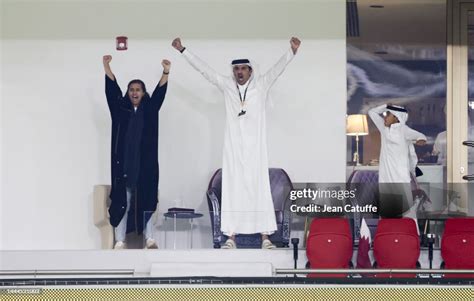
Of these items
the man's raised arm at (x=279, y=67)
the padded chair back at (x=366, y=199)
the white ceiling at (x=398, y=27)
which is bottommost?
the padded chair back at (x=366, y=199)

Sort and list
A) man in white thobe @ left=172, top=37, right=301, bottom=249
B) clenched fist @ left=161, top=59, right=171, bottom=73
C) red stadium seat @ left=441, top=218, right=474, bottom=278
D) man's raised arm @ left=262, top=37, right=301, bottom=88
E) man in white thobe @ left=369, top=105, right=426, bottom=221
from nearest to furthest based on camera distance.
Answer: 1. red stadium seat @ left=441, top=218, right=474, bottom=278
2. man in white thobe @ left=369, top=105, right=426, bottom=221
3. man's raised arm @ left=262, top=37, right=301, bottom=88
4. man in white thobe @ left=172, top=37, right=301, bottom=249
5. clenched fist @ left=161, top=59, right=171, bottom=73

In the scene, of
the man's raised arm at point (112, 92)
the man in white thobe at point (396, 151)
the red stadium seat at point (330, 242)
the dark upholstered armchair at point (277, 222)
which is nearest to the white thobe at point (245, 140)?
the dark upholstered armchair at point (277, 222)

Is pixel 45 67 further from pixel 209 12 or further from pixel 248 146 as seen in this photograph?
pixel 248 146

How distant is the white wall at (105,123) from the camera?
39.5 feet

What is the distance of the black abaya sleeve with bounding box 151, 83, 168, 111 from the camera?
36.9 ft

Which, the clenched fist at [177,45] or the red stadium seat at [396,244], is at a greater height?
the clenched fist at [177,45]

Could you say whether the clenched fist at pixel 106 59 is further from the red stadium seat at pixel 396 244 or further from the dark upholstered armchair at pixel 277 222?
the red stadium seat at pixel 396 244

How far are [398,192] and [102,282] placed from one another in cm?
543

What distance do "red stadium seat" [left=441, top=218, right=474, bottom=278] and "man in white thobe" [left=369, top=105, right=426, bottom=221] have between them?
20.0 inches

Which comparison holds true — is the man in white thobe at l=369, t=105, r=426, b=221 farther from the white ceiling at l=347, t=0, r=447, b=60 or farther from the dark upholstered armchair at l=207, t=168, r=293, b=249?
the dark upholstered armchair at l=207, t=168, r=293, b=249

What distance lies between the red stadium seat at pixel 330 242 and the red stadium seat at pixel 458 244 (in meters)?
0.83

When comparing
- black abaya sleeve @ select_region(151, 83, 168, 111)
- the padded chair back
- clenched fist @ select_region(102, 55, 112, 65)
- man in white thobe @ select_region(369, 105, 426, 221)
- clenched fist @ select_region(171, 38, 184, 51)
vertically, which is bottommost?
the padded chair back

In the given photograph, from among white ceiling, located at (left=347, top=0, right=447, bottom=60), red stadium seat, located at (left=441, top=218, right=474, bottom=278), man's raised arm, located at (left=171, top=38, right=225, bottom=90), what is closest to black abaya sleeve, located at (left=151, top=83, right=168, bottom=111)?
man's raised arm, located at (left=171, top=38, right=225, bottom=90)

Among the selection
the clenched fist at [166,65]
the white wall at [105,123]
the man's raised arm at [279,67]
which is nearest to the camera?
the man's raised arm at [279,67]
